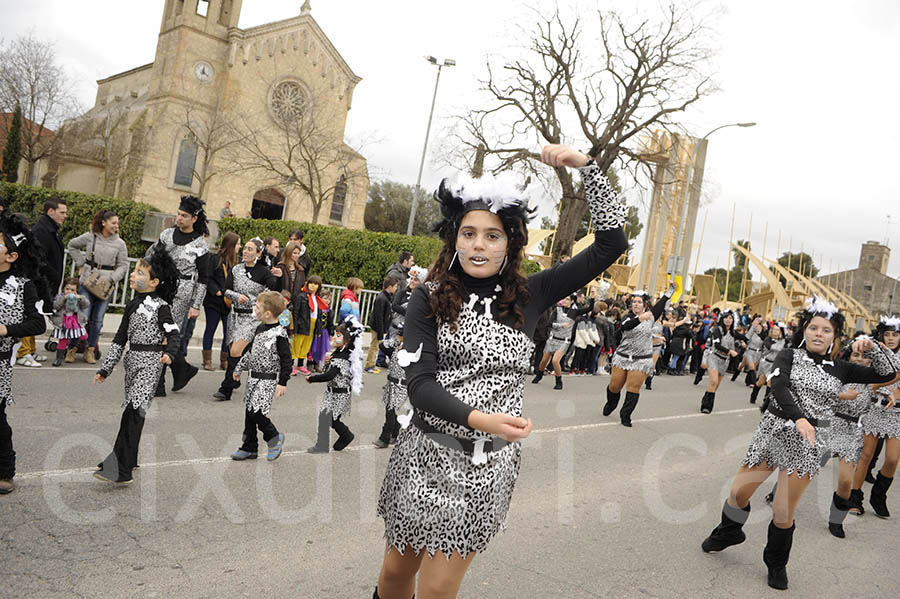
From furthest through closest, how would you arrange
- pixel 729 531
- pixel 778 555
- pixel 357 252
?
pixel 357 252 → pixel 729 531 → pixel 778 555

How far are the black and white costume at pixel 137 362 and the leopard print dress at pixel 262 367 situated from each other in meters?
0.81

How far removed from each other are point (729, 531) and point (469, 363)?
140 inches

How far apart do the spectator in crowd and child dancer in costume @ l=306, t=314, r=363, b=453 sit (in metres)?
4.27

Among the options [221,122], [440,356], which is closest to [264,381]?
[440,356]

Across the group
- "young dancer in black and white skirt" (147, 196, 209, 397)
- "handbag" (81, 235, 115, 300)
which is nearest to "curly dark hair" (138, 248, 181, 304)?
"young dancer in black and white skirt" (147, 196, 209, 397)

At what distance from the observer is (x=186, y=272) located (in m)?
8.72

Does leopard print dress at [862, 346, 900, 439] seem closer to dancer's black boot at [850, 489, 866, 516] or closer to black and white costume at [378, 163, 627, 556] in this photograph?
dancer's black boot at [850, 489, 866, 516]

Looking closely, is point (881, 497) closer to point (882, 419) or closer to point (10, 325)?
point (882, 419)

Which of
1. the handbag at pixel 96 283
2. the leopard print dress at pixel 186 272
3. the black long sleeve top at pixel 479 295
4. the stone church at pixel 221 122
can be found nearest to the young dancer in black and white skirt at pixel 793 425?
the black long sleeve top at pixel 479 295

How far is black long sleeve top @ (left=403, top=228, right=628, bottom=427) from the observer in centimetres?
243

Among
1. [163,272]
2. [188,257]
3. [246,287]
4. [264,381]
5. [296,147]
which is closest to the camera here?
[163,272]

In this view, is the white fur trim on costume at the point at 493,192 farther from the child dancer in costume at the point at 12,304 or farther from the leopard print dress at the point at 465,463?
the child dancer in costume at the point at 12,304

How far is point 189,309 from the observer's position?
29.7 feet

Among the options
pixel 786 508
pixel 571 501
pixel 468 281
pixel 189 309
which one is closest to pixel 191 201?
pixel 189 309
